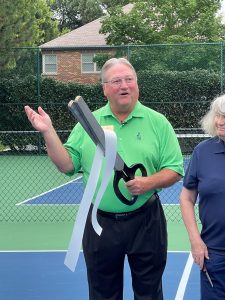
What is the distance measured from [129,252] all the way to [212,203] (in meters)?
0.59

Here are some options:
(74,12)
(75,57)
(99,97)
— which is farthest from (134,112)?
(74,12)

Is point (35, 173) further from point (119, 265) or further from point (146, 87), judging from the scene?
point (119, 265)

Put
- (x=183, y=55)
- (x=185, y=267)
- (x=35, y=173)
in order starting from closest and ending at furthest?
1. (x=185, y=267)
2. (x=35, y=173)
3. (x=183, y=55)

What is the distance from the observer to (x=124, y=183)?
393 centimetres

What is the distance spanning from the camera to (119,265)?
13.7ft

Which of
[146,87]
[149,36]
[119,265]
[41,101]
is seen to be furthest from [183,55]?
[119,265]

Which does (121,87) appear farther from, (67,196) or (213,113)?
(67,196)

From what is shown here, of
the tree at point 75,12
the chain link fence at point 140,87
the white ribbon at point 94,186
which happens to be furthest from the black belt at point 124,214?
the tree at point 75,12

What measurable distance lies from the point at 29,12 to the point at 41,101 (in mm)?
2795

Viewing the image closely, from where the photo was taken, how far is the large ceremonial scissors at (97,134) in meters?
3.40

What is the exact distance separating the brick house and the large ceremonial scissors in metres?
14.3

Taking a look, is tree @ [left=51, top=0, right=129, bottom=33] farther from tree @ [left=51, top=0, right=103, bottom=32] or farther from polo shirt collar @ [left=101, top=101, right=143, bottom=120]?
polo shirt collar @ [left=101, top=101, right=143, bottom=120]

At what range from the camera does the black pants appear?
408cm

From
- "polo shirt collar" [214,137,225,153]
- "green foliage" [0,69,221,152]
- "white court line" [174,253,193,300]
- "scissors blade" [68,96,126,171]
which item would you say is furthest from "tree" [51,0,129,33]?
"scissors blade" [68,96,126,171]
